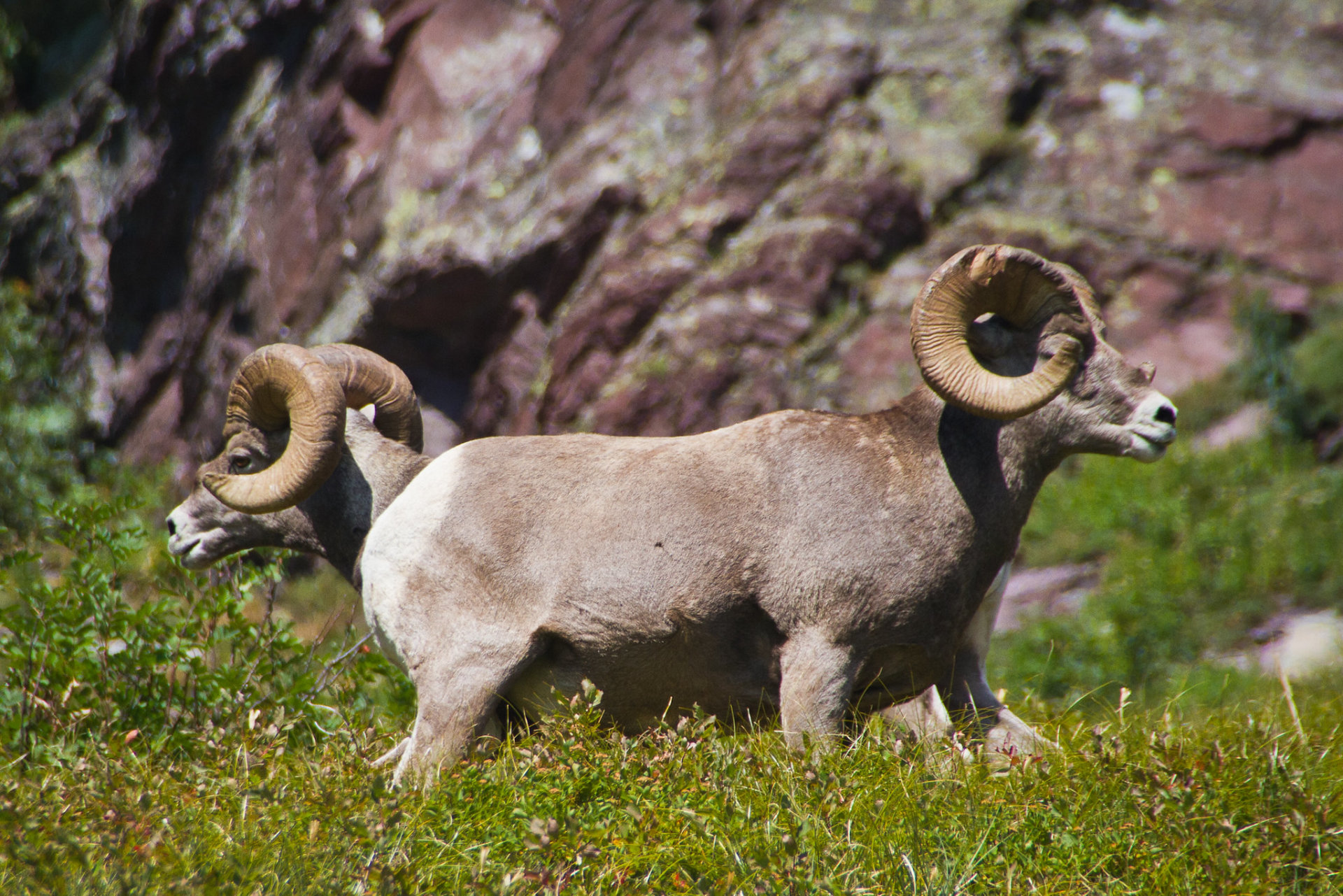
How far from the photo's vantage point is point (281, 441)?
4.85 metres

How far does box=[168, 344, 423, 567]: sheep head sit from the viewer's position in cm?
444

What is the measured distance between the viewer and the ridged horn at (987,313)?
4.01 metres

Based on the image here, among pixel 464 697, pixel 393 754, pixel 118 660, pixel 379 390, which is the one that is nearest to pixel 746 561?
pixel 464 697

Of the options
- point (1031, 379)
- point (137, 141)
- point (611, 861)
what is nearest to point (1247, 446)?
point (1031, 379)

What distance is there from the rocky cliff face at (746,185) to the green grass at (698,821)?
8063 millimetres

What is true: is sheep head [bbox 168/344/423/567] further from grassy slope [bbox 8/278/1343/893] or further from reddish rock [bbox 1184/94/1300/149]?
reddish rock [bbox 1184/94/1300/149]

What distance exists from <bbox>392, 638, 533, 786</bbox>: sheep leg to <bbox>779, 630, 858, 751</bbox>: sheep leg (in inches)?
39.3

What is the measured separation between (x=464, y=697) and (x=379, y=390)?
1.68 metres

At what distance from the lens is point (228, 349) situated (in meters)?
15.8

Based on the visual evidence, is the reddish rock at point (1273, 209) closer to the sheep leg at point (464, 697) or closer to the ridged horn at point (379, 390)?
the ridged horn at point (379, 390)

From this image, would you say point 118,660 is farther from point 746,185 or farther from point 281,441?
point 746,185

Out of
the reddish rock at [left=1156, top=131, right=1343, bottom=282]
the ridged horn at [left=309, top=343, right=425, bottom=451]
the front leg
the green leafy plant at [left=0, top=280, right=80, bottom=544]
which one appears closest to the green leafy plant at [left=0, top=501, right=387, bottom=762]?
the ridged horn at [left=309, top=343, right=425, bottom=451]

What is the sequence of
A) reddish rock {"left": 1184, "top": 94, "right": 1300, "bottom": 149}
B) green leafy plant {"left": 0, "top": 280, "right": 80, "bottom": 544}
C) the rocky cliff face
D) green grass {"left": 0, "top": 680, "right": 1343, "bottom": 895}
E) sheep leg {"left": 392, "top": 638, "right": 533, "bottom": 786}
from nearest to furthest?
1. green grass {"left": 0, "top": 680, "right": 1343, "bottom": 895}
2. sheep leg {"left": 392, "top": 638, "right": 533, "bottom": 786}
3. the rocky cliff face
4. reddish rock {"left": 1184, "top": 94, "right": 1300, "bottom": 149}
5. green leafy plant {"left": 0, "top": 280, "right": 80, "bottom": 544}

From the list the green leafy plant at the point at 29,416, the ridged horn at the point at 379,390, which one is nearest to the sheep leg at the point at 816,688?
the ridged horn at the point at 379,390
